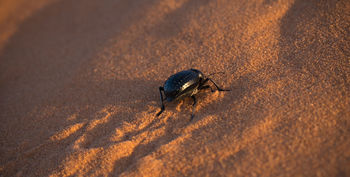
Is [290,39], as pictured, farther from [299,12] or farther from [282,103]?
[282,103]

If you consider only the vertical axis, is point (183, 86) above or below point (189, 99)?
above

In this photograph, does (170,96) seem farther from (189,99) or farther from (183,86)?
(189,99)

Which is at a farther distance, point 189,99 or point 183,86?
point 189,99

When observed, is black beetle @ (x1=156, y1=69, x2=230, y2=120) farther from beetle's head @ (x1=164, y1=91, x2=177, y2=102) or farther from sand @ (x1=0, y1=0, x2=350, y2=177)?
sand @ (x1=0, y1=0, x2=350, y2=177)

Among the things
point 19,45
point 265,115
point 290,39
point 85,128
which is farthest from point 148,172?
point 19,45

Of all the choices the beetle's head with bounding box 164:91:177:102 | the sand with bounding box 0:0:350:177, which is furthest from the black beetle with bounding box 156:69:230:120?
the sand with bounding box 0:0:350:177

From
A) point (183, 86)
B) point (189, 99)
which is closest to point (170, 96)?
point (183, 86)

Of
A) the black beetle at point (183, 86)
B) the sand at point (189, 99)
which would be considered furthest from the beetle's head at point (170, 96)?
the sand at point (189, 99)

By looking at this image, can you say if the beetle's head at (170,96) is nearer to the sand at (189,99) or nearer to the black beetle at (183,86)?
the black beetle at (183,86)
